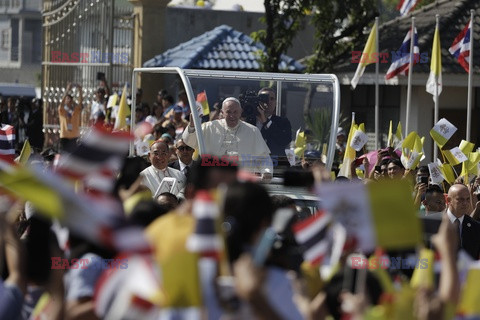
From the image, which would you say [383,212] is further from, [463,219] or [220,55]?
[220,55]

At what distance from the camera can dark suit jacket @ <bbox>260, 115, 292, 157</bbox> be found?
473 inches

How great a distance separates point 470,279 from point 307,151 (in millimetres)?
7166

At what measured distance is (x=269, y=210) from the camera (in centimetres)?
496

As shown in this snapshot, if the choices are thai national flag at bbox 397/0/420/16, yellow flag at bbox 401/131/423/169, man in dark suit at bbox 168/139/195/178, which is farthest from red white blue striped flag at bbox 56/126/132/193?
thai national flag at bbox 397/0/420/16

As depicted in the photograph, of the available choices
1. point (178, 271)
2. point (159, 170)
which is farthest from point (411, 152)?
point (178, 271)

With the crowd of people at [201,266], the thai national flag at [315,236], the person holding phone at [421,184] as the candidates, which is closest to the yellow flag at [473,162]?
the person holding phone at [421,184]

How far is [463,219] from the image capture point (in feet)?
31.7

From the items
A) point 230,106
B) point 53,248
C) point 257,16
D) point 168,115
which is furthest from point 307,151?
point 257,16

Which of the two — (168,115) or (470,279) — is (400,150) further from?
(470,279)

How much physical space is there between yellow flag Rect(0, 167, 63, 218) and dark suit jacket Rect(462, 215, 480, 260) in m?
5.13

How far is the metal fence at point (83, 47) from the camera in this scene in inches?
885

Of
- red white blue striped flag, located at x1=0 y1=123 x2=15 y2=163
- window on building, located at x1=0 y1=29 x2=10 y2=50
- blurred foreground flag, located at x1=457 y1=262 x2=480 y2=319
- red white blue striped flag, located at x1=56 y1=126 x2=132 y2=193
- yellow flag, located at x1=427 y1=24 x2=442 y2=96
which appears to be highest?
window on building, located at x1=0 y1=29 x2=10 y2=50

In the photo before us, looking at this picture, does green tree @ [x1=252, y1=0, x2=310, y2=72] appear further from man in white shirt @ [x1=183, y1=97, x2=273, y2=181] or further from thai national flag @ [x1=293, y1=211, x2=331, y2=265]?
thai national flag @ [x1=293, y1=211, x2=331, y2=265]

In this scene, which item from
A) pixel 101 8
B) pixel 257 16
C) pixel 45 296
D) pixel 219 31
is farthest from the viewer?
pixel 257 16
